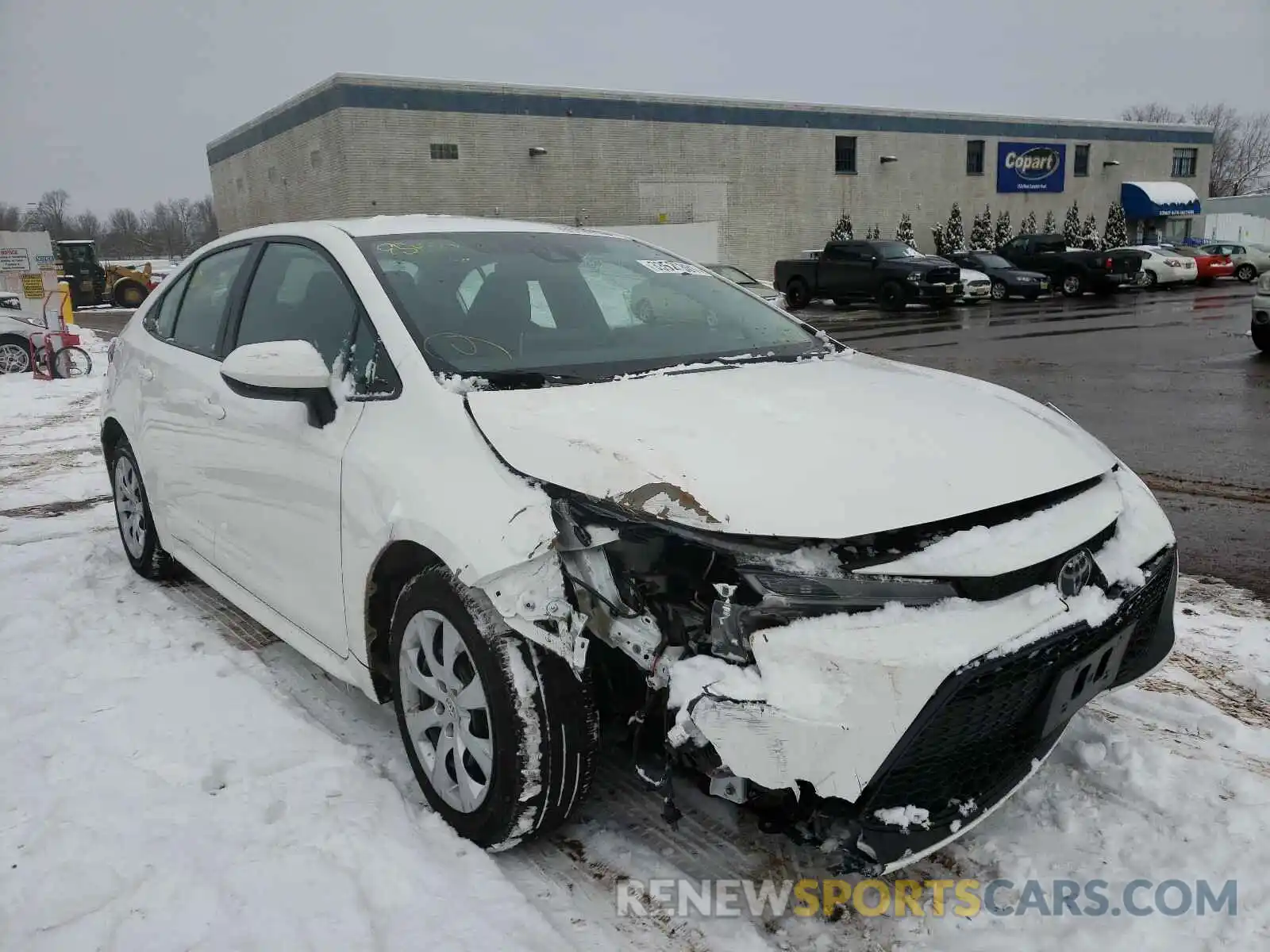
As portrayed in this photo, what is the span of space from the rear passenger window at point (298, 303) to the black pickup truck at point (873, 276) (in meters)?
20.5

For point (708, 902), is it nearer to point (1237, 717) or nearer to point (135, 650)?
point (1237, 717)

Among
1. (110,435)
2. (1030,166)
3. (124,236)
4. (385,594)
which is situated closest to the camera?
(385,594)

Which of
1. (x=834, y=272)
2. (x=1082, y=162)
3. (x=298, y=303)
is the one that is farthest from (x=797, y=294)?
(x=1082, y=162)

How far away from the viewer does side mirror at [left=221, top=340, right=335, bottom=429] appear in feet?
9.03

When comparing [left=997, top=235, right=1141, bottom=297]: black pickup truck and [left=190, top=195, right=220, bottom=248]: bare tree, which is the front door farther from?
[left=190, top=195, right=220, bottom=248]: bare tree

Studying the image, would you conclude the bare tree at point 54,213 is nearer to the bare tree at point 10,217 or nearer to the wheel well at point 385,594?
the bare tree at point 10,217

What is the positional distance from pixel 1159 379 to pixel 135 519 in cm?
1015

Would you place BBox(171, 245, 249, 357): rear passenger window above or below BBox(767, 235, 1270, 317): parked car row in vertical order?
above

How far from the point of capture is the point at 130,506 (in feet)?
15.1

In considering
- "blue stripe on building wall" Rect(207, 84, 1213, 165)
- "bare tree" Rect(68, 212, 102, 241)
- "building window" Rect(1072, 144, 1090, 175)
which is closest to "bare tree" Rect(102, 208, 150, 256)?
"bare tree" Rect(68, 212, 102, 241)

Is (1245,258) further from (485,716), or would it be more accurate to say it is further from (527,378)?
(485,716)

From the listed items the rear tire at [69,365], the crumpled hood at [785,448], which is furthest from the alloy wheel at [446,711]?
the rear tire at [69,365]

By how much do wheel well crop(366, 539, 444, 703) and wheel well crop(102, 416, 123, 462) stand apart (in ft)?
8.48

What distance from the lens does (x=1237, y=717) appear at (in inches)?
118
